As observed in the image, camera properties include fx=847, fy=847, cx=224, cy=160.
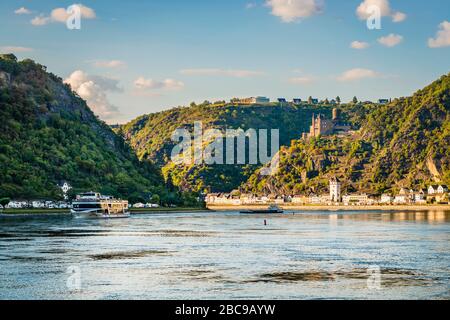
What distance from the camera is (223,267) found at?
54000mm

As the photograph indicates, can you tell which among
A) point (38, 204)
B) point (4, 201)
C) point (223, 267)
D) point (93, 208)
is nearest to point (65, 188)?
point (38, 204)

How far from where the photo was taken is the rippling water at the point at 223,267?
4291cm

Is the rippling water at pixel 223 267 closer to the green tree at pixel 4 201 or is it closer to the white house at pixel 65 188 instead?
the green tree at pixel 4 201

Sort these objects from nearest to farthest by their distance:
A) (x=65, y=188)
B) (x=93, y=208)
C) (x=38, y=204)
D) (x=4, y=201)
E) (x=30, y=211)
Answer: (x=30, y=211)
(x=93, y=208)
(x=4, y=201)
(x=38, y=204)
(x=65, y=188)

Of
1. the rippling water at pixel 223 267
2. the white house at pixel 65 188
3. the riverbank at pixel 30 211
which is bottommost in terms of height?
the rippling water at pixel 223 267

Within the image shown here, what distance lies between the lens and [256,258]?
60406 mm

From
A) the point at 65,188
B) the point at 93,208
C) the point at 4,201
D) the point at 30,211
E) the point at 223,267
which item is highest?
the point at 65,188

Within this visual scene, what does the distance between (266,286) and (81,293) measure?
9630mm

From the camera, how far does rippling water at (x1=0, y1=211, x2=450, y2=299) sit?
4291 centimetres

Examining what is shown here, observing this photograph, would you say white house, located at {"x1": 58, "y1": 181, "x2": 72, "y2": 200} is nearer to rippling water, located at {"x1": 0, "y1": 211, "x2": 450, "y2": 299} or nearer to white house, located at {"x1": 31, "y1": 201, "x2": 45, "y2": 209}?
white house, located at {"x1": 31, "y1": 201, "x2": 45, "y2": 209}

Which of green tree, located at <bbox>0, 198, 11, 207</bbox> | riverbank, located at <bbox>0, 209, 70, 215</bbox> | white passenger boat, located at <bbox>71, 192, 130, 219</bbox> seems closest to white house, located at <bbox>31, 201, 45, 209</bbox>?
riverbank, located at <bbox>0, 209, 70, 215</bbox>

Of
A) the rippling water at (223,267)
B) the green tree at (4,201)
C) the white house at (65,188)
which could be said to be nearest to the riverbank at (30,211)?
the green tree at (4,201)

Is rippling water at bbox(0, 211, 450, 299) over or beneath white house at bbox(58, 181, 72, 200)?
beneath

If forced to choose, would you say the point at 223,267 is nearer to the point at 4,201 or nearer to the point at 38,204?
the point at 4,201
